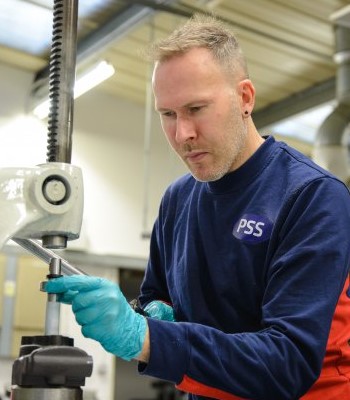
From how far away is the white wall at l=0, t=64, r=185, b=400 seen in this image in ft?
19.3

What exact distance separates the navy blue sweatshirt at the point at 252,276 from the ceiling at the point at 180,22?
3375 millimetres

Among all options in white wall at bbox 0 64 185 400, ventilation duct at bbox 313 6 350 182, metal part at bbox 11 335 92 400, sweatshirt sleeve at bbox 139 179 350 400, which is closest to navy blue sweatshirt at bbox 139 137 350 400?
sweatshirt sleeve at bbox 139 179 350 400

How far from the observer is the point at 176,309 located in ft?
4.92

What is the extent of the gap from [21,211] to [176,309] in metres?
0.59

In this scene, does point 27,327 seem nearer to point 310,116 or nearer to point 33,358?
point 310,116

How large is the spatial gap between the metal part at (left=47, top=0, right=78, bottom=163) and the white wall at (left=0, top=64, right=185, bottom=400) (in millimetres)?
4668

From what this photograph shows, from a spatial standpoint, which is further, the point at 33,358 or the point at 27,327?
the point at 27,327

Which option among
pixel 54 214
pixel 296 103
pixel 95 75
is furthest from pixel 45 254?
pixel 296 103

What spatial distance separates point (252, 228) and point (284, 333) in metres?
0.26

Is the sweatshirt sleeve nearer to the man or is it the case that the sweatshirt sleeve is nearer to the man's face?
the man

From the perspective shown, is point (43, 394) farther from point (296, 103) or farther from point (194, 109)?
point (296, 103)

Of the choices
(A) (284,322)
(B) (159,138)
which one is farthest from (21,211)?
Result: (B) (159,138)

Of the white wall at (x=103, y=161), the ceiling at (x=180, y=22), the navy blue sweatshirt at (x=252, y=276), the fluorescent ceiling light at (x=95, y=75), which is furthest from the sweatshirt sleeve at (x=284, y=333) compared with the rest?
the white wall at (x=103, y=161)

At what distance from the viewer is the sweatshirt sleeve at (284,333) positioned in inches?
42.4
